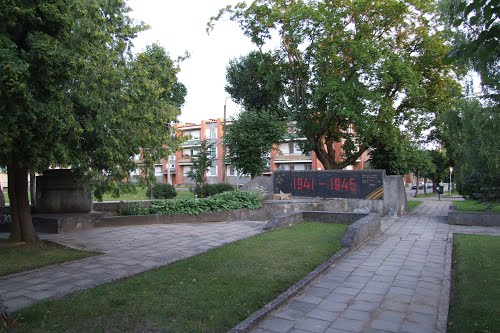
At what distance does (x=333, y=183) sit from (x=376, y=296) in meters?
13.4

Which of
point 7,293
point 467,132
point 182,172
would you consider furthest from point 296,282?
point 182,172

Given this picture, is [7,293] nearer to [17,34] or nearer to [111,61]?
[17,34]

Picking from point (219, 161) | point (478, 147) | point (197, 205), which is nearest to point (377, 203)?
point (478, 147)

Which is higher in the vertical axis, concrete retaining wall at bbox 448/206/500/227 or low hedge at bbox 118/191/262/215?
low hedge at bbox 118/191/262/215

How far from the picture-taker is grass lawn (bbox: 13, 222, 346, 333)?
429cm

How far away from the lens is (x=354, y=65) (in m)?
22.4

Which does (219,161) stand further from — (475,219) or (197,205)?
(475,219)

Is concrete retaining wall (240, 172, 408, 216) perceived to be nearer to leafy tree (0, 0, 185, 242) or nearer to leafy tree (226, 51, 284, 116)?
leafy tree (0, 0, 185, 242)

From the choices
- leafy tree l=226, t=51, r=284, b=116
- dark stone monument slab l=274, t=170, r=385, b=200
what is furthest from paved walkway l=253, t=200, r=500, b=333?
leafy tree l=226, t=51, r=284, b=116

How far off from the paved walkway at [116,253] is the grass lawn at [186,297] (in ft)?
1.92

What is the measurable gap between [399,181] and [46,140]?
15607 millimetres

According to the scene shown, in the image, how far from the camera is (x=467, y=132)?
14.9m

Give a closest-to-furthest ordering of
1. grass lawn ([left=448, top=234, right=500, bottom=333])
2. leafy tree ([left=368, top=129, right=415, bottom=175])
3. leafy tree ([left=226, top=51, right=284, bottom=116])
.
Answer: grass lawn ([left=448, top=234, right=500, bottom=333]), leafy tree ([left=368, top=129, right=415, bottom=175]), leafy tree ([left=226, top=51, right=284, bottom=116])

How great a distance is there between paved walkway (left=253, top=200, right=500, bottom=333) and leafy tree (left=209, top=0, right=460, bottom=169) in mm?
14007
